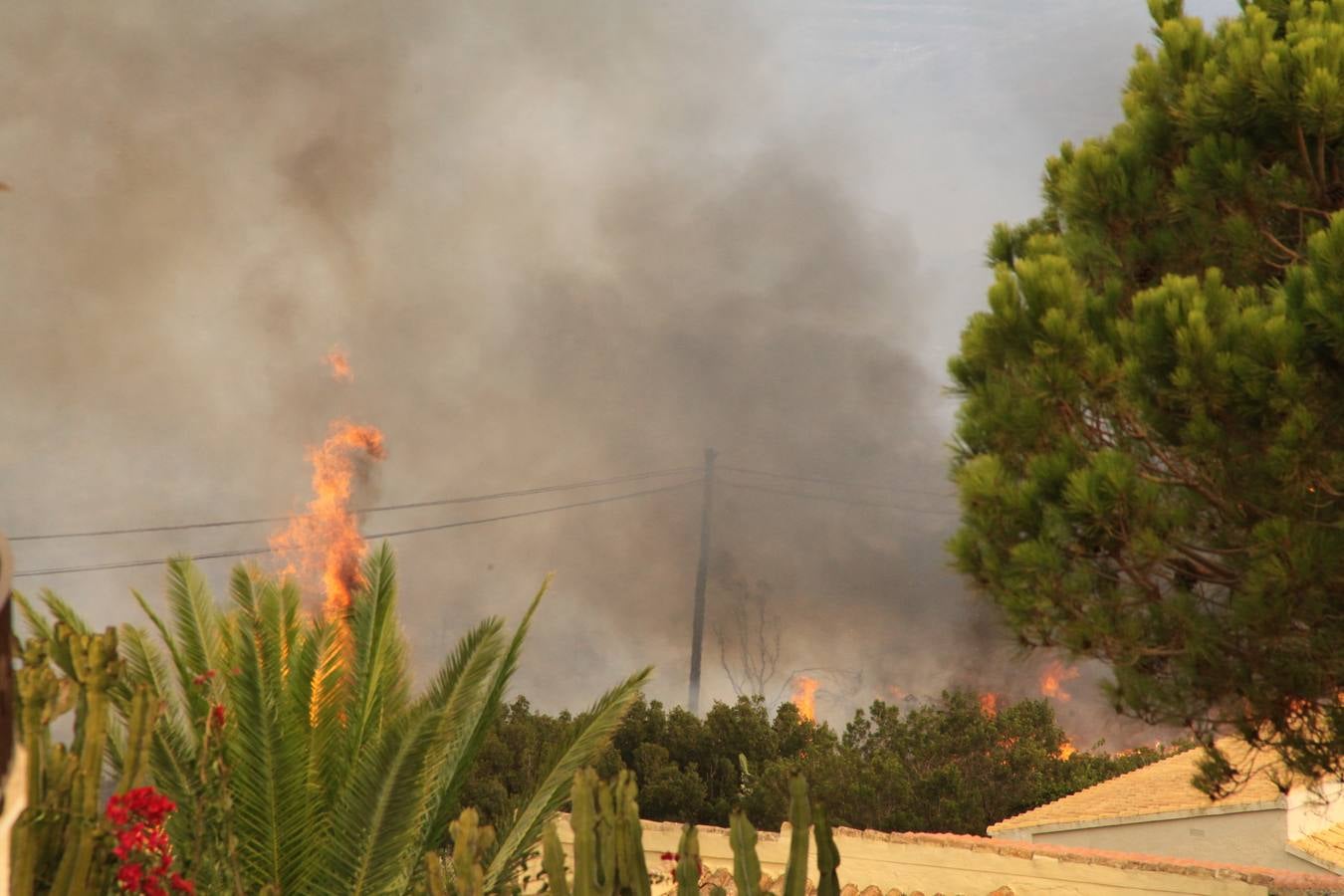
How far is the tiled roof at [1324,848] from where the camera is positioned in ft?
37.5

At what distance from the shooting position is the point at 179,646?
23.6 feet

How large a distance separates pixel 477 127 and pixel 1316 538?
97.0 feet

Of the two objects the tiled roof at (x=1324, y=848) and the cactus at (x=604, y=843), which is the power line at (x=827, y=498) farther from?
the cactus at (x=604, y=843)

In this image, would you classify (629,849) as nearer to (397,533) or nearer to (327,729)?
(327,729)

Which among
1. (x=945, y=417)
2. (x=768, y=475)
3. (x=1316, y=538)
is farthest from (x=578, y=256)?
(x=1316, y=538)

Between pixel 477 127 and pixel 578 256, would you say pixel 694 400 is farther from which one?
pixel 477 127

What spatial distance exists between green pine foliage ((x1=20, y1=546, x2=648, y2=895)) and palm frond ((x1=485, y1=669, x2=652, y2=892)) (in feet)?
0.03

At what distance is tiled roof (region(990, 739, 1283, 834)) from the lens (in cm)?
1212

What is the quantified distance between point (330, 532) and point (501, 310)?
6.86 metres

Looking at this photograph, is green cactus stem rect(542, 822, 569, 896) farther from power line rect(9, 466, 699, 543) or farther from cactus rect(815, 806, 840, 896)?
power line rect(9, 466, 699, 543)

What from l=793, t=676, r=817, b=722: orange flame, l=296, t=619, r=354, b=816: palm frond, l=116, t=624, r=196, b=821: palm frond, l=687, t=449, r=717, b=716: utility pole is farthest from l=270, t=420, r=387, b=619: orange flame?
l=296, t=619, r=354, b=816: palm frond

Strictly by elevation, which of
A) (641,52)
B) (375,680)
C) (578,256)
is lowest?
(375,680)

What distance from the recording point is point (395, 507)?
29.4m

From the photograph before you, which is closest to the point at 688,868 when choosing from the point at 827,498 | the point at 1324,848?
the point at 1324,848
